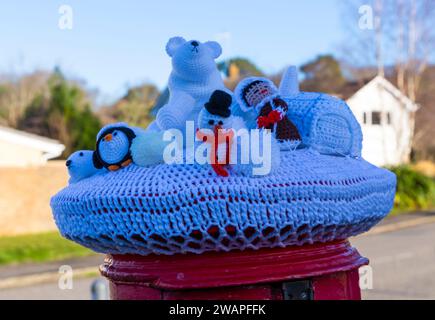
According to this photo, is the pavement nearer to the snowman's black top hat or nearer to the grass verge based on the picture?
the grass verge

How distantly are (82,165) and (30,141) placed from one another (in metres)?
18.4

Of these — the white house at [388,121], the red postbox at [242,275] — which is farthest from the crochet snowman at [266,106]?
the white house at [388,121]

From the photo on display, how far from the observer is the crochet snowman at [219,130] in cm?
162

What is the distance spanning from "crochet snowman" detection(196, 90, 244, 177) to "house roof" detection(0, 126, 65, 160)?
1782 cm

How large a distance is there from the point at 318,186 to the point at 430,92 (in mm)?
25424

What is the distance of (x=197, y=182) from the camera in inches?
63.8

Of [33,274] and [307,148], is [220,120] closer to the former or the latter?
[307,148]

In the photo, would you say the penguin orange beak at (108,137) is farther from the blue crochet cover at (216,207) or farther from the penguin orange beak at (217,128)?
the penguin orange beak at (217,128)

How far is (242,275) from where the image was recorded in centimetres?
168

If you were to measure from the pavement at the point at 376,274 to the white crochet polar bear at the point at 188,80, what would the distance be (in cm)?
499

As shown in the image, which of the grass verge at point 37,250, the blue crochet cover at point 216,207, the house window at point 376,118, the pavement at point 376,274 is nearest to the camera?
the blue crochet cover at point 216,207

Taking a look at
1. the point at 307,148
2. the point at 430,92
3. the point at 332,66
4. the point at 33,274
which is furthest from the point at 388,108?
the point at 307,148

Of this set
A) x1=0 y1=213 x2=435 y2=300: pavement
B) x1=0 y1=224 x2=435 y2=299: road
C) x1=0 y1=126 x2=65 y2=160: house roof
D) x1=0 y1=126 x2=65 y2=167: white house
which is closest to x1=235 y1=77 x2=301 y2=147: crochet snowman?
x1=0 y1=213 x2=435 y2=300: pavement

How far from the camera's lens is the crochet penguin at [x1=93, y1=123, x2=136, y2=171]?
1776 mm
